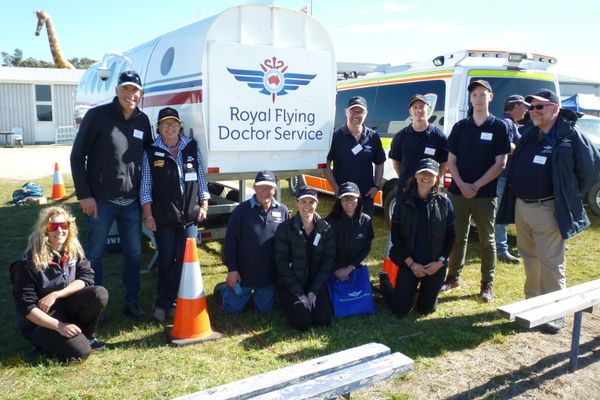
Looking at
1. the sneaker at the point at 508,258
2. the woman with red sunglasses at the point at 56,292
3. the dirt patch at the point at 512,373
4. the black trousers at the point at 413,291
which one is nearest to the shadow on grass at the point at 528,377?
the dirt patch at the point at 512,373

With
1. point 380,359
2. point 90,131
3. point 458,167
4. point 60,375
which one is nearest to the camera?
point 380,359

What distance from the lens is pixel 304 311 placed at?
4.26 metres

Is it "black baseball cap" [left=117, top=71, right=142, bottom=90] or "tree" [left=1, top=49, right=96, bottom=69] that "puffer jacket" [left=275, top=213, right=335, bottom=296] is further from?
"tree" [left=1, top=49, right=96, bottom=69]

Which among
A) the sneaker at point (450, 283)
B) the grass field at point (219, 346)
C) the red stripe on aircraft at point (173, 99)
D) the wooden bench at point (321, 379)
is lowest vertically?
the grass field at point (219, 346)

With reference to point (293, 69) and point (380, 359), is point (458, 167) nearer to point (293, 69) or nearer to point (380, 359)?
point (293, 69)

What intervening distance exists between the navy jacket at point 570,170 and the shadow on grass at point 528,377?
93cm

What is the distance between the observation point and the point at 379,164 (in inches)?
213

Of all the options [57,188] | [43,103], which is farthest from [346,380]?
[43,103]

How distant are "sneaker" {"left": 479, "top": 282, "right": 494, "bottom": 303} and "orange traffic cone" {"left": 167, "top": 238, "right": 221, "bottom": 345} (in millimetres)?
2601

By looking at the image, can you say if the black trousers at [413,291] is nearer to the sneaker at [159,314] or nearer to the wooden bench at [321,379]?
the wooden bench at [321,379]

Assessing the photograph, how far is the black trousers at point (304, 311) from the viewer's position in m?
4.27

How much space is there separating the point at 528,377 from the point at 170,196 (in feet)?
10.2

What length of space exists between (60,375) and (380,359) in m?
2.20

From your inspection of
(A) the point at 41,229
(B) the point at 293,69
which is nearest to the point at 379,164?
(B) the point at 293,69
